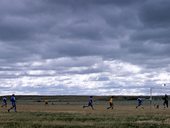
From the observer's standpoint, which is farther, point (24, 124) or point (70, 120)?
point (70, 120)

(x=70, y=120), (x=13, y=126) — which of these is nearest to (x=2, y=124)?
(x=13, y=126)

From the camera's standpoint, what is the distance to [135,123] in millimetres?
33938

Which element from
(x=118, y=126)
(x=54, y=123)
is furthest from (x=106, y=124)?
(x=54, y=123)

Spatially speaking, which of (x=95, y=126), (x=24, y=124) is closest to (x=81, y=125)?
(x=95, y=126)

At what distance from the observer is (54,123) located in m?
34.0

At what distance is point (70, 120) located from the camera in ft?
123

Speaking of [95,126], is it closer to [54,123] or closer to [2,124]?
[54,123]

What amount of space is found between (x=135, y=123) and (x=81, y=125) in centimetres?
394

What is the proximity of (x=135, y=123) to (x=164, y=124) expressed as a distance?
1.99 meters

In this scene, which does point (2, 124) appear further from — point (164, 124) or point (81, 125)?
point (164, 124)

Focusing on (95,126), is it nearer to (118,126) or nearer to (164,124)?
(118,126)

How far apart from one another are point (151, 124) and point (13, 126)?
9.30 metres

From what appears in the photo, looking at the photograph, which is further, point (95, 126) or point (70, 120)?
point (70, 120)

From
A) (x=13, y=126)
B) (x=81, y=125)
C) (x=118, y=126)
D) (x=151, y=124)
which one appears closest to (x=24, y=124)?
(x=13, y=126)
